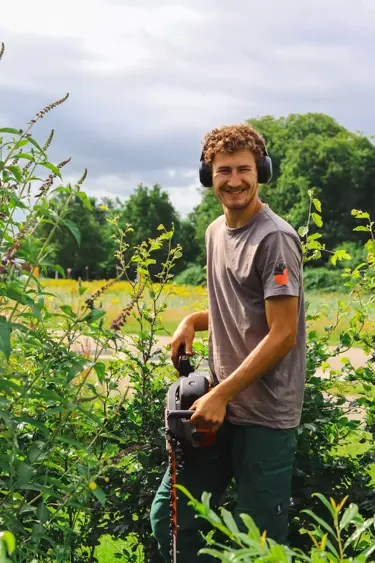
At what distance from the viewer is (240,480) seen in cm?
311

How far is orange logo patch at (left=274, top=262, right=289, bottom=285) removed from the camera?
113 inches

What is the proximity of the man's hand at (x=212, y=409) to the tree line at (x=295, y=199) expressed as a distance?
1699 inches

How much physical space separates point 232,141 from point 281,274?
22.1 inches

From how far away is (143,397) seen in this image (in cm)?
390

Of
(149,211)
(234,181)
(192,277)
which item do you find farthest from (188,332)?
(149,211)

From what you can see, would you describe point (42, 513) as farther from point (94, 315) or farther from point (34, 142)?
point (34, 142)

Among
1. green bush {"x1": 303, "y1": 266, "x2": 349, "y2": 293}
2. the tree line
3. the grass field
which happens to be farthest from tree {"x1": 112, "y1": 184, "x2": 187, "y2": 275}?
the grass field

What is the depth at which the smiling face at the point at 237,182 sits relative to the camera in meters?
3.07

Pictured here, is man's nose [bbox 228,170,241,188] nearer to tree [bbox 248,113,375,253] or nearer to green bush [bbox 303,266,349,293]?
green bush [bbox 303,266,349,293]

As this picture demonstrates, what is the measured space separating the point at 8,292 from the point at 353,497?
6.43 ft

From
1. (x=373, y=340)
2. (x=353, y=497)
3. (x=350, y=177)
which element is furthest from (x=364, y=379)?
(x=350, y=177)

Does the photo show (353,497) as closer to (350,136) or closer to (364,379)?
(364,379)

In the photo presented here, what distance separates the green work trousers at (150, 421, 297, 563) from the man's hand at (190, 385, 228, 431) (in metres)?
0.24

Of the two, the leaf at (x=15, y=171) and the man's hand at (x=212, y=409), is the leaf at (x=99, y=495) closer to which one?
the man's hand at (x=212, y=409)
